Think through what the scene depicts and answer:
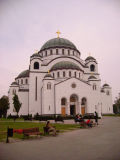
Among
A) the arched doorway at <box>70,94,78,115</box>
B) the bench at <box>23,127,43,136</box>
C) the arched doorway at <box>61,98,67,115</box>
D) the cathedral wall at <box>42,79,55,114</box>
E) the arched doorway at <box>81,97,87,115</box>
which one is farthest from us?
the arched doorway at <box>81,97,87,115</box>

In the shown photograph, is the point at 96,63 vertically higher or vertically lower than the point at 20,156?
higher

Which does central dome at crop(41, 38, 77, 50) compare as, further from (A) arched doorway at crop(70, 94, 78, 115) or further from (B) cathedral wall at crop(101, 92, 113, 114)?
(B) cathedral wall at crop(101, 92, 113, 114)

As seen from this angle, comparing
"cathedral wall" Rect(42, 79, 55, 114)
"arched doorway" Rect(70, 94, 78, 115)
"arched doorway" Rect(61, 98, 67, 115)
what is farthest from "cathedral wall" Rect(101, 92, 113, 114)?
"cathedral wall" Rect(42, 79, 55, 114)

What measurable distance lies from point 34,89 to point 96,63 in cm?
2060

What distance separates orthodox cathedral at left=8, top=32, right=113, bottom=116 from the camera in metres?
42.0

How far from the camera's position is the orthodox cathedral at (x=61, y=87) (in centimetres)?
4197

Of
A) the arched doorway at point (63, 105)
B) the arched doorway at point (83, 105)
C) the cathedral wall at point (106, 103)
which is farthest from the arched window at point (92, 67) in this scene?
the arched doorway at point (63, 105)

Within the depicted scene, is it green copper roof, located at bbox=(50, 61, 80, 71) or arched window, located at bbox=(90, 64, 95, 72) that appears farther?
arched window, located at bbox=(90, 64, 95, 72)

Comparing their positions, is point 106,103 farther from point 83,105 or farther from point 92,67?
point 92,67

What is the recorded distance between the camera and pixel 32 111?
45.2m

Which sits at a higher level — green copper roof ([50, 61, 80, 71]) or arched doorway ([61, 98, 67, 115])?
green copper roof ([50, 61, 80, 71])

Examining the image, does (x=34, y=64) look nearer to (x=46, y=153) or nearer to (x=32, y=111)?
(x=32, y=111)

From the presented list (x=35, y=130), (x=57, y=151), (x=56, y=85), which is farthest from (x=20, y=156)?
(x=56, y=85)

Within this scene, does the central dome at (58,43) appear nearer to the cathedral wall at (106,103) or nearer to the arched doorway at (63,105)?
the cathedral wall at (106,103)
